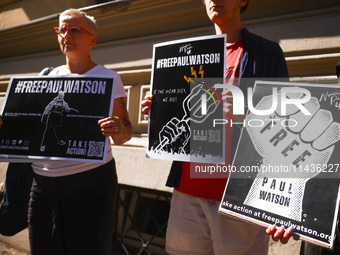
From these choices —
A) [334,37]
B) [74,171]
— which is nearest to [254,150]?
[74,171]

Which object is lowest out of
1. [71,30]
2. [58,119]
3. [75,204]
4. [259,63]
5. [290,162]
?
[75,204]

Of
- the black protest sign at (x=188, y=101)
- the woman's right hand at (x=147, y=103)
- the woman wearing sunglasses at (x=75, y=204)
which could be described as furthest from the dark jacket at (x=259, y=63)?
the woman wearing sunglasses at (x=75, y=204)

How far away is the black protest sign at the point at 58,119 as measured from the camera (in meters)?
1.77

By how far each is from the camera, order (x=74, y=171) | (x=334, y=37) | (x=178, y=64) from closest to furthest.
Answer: (x=178, y=64), (x=74, y=171), (x=334, y=37)

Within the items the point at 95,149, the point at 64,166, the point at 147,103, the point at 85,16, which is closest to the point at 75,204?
the point at 64,166

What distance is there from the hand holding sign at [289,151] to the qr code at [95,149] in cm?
88

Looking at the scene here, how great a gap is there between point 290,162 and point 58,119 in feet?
4.44

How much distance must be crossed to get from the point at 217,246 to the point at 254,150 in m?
0.53

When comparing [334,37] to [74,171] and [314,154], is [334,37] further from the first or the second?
[74,171]

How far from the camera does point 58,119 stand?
6.08ft

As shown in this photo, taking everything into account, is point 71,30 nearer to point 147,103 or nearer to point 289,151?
point 147,103

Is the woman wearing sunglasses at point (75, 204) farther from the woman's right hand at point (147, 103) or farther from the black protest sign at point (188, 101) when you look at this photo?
the black protest sign at point (188, 101)

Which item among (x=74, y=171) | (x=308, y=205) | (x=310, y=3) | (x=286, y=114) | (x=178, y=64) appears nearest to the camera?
(x=308, y=205)

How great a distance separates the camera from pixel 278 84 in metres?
1.27
